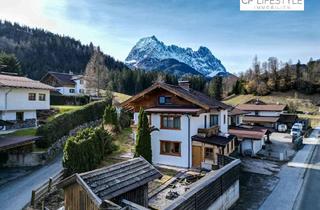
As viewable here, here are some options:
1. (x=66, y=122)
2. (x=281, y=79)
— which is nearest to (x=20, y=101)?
(x=66, y=122)

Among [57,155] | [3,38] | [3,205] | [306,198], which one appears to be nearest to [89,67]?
[57,155]

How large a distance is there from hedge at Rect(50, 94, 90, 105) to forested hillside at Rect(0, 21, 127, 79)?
44.4m

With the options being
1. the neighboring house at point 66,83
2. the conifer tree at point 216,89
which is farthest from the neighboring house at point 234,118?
the conifer tree at point 216,89

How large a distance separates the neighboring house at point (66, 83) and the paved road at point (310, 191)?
152ft

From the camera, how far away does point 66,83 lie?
60.2m

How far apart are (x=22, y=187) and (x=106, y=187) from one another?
42.8ft

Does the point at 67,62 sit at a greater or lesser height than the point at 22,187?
greater

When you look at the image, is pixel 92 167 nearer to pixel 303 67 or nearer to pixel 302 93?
pixel 302 93

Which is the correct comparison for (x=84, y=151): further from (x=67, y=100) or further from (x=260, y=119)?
(x=260, y=119)

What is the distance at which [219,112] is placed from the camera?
2964cm

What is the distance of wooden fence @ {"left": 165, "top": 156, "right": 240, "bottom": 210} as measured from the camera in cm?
1160

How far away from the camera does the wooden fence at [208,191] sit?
11602 mm

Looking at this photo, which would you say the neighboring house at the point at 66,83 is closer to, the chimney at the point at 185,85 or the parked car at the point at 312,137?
the chimney at the point at 185,85

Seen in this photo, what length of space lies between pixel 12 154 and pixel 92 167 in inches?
352
